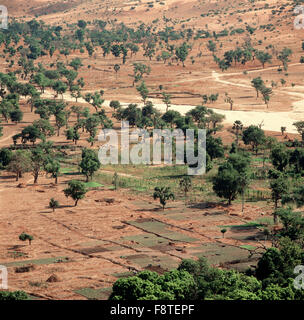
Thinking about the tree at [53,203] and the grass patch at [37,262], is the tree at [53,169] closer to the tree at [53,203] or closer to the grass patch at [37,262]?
the tree at [53,203]

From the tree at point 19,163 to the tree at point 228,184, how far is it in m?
30.7

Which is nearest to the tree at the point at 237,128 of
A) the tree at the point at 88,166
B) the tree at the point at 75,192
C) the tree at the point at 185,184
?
the tree at the point at 185,184

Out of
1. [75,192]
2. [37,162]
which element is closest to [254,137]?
[37,162]

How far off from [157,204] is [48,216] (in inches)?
579

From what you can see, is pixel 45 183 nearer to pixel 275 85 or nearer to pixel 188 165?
pixel 188 165

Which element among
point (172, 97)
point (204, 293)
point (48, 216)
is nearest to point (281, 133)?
point (172, 97)

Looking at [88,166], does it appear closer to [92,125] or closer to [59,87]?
[92,125]

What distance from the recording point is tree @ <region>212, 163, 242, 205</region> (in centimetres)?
7988

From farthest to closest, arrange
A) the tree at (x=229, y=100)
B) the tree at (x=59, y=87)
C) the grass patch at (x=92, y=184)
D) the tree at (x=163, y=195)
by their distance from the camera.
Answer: the tree at (x=59, y=87)
the tree at (x=229, y=100)
the grass patch at (x=92, y=184)
the tree at (x=163, y=195)

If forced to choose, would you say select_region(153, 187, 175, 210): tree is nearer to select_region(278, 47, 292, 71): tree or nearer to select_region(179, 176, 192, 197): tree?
select_region(179, 176, 192, 197): tree

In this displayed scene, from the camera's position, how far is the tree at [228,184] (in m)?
79.9

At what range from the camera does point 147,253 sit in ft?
208

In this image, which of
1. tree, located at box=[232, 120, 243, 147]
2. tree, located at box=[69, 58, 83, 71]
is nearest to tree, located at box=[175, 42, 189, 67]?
tree, located at box=[69, 58, 83, 71]

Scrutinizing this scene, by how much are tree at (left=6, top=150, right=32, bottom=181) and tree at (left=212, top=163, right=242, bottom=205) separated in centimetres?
3072
